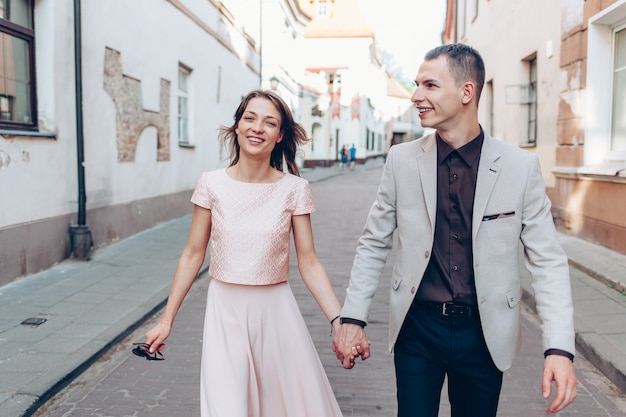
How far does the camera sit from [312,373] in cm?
261

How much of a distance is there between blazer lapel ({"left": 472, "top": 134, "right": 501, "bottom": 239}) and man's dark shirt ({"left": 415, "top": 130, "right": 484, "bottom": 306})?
0.10 feet

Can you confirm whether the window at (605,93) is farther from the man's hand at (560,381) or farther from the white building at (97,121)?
the man's hand at (560,381)

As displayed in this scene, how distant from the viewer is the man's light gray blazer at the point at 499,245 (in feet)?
7.38

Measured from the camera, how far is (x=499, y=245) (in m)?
2.27

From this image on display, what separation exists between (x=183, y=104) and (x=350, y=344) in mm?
12156

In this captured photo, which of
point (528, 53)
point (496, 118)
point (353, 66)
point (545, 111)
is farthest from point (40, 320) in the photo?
point (353, 66)

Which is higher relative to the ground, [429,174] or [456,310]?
[429,174]

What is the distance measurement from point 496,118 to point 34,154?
11037 mm

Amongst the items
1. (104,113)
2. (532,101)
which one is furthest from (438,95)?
(532,101)

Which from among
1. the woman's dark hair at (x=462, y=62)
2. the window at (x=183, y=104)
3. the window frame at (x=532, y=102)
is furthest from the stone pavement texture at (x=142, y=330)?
the window at (x=183, y=104)

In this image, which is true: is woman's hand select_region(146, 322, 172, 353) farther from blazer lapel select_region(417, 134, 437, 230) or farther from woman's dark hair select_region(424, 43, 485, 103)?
woman's dark hair select_region(424, 43, 485, 103)

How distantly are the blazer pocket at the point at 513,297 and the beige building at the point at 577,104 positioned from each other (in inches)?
244

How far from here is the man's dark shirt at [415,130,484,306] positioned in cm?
230

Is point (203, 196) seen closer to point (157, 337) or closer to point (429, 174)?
point (157, 337)
